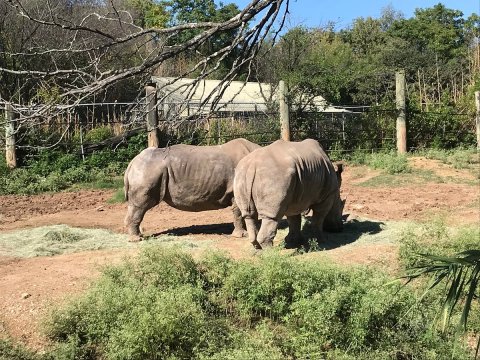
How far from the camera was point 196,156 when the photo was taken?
8.99 m

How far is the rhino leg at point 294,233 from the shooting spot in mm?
8219

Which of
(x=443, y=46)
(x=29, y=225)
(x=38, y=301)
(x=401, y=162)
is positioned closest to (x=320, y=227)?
(x=38, y=301)

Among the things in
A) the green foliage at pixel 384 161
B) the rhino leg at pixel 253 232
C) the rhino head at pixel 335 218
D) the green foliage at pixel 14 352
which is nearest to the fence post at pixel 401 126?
the green foliage at pixel 384 161

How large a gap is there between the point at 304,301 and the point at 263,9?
2.48m

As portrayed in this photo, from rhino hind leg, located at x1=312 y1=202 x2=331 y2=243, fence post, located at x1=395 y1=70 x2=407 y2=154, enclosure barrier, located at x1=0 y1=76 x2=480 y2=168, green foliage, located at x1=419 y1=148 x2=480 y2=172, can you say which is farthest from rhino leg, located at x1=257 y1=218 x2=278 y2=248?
fence post, located at x1=395 y1=70 x2=407 y2=154

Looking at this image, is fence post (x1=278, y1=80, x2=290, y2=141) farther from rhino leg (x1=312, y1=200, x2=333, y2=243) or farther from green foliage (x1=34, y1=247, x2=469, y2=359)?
green foliage (x1=34, y1=247, x2=469, y2=359)

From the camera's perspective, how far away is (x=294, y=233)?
8.29m

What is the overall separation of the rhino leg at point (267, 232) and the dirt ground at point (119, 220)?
0.31 meters

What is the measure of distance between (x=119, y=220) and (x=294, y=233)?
3.30 m

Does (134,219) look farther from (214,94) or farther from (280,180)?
(214,94)

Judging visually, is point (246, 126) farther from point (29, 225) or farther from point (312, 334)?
point (312, 334)

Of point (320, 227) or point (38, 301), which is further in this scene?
point (320, 227)

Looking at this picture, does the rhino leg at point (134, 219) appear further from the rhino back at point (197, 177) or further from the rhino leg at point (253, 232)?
the rhino leg at point (253, 232)

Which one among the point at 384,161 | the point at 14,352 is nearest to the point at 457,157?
the point at 384,161
